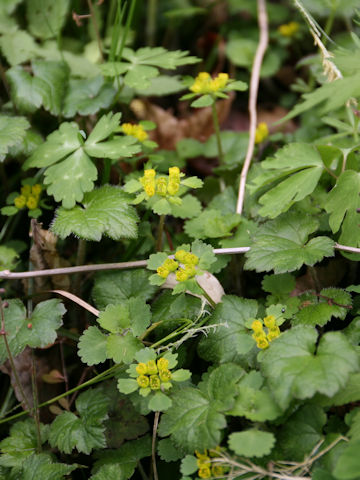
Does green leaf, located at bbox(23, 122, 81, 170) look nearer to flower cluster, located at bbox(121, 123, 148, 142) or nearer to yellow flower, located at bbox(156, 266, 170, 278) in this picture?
flower cluster, located at bbox(121, 123, 148, 142)

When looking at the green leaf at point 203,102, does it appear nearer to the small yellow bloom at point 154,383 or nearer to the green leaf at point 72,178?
the green leaf at point 72,178

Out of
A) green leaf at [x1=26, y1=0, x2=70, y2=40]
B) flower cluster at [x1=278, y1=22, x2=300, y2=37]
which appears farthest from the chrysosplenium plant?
flower cluster at [x1=278, y1=22, x2=300, y2=37]

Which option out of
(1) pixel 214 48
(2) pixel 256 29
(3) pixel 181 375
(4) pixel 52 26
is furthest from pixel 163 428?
(2) pixel 256 29

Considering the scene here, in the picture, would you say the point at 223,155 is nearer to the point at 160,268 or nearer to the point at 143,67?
the point at 143,67

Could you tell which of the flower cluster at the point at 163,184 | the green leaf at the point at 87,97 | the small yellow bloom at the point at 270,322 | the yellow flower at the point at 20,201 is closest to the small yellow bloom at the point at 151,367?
the small yellow bloom at the point at 270,322

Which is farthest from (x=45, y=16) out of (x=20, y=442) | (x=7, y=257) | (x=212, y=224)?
(x=20, y=442)

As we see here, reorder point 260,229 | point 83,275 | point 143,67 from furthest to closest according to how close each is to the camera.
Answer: point 143,67 → point 83,275 → point 260,229

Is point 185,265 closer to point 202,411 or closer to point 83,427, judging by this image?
point 202,411
